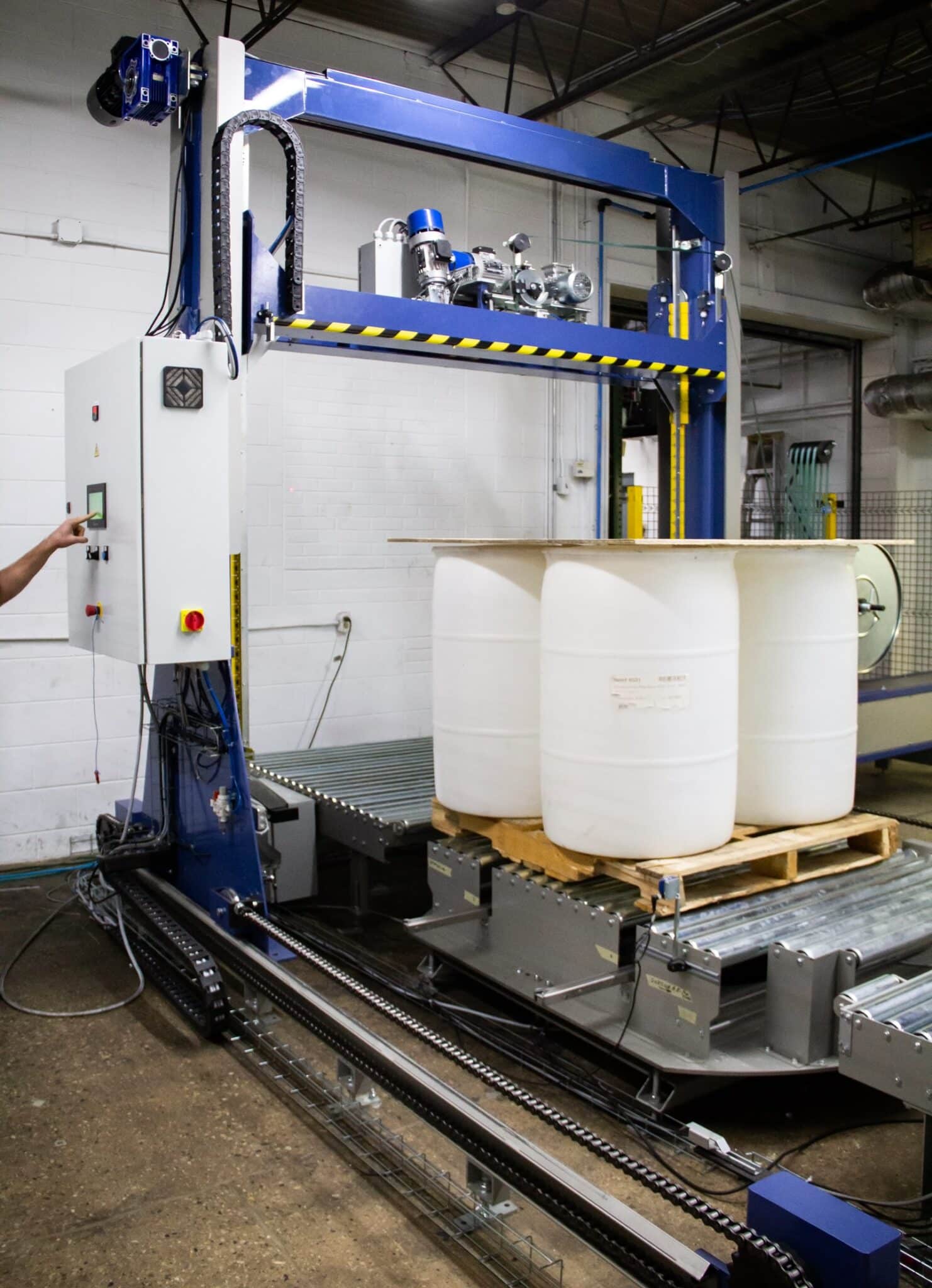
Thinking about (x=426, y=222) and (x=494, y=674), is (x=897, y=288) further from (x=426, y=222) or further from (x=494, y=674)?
(x=494, y=674)

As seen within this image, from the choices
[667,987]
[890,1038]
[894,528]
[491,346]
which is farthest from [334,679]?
[894,528]

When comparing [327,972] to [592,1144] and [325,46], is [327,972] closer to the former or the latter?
[592,1144]

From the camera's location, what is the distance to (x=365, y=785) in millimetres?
4758

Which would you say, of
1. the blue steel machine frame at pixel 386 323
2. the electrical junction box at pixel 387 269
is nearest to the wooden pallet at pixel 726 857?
the blue steel machine frame at pixel 386 323

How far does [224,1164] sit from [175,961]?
108 cm

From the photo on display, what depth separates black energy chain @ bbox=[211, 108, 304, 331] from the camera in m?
3.53


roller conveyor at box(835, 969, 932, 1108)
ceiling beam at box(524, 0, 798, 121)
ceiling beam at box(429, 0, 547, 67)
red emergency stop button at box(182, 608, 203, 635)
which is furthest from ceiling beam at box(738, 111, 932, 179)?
roller conveyor at box(835, 969, 932, 1108)

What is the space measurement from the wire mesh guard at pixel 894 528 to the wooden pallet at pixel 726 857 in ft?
15.2

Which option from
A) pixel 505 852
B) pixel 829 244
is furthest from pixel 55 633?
pixel 829 244

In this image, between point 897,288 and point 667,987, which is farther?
point 897,288

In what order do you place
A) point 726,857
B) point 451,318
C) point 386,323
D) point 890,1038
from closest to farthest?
point 890,1038
point 726,857
point 386,323
point 451,318

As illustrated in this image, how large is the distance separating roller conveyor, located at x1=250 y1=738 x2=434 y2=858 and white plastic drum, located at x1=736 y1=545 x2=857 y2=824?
130cm

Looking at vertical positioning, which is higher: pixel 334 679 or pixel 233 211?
pixel 233 211

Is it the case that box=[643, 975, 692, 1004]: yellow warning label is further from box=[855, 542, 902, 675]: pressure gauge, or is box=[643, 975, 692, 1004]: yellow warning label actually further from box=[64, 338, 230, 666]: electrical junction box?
box=[855, 542, 902, 675]: pressure gauge
